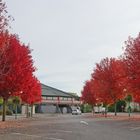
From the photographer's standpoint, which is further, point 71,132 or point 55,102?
point 55,102

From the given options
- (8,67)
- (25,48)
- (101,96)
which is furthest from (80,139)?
(101,96)

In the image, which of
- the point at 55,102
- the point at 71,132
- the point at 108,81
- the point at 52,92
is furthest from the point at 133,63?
the point at 52,92

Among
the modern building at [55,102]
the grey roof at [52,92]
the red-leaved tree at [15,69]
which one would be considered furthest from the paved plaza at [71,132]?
the grey roof at [52,92]

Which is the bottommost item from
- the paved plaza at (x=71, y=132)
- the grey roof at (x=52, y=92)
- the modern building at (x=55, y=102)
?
the paved plaza at (x=71, y=132)

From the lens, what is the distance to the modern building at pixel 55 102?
121688 millimetres

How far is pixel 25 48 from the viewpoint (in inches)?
1960

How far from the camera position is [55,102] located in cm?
12256

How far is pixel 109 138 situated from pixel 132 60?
28.8 meters

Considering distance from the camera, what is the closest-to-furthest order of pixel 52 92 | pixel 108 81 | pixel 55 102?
pixel 108 81, pixel 55 102, pixel 52 92

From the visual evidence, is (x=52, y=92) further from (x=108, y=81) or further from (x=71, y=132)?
(x=71, y=132)

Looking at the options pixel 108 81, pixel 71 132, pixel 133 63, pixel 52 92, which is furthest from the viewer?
pixel 52 92

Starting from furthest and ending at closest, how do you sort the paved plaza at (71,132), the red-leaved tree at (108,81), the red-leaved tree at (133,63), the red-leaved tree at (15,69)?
the red-leaved tree at (108,81) → the red-leaved tree at (133,63) → the red-leaved tree at (15,69) → the paved plaza at (71,132)

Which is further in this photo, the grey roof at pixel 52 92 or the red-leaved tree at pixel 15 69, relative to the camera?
the grey roof at pixel 52 92

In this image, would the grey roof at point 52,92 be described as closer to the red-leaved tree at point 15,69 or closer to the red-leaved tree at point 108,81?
the red-leaved tree at point 108,81
